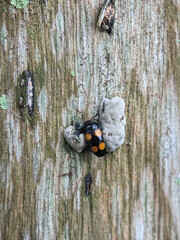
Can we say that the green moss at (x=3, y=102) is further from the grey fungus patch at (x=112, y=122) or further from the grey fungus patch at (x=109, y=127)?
the grey fungus patch at (x=112, y=122)

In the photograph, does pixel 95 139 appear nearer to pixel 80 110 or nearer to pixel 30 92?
pixel 80 110

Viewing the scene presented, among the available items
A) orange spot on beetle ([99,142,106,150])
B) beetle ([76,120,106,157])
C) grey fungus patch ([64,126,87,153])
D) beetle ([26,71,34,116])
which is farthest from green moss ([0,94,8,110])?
orange spot on beetle ([99,142,106,150])

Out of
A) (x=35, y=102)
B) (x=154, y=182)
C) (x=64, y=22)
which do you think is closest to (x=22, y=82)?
(x=35, y=102)

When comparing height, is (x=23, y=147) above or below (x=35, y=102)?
below

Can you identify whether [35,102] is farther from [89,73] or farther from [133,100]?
[133,100]

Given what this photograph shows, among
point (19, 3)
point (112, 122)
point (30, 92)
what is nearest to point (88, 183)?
point (112, 122)

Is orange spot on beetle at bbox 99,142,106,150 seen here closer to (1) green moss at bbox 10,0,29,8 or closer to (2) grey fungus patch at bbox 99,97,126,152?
(2) grey fungus patch at bbox 99,97,126,152
